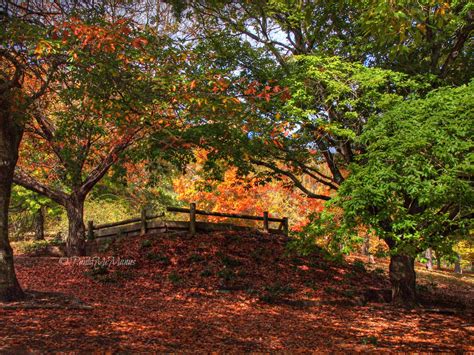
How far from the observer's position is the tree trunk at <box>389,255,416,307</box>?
13609 mm

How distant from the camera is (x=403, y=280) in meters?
13.7

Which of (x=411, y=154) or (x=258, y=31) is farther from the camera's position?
(x=258, y=31)

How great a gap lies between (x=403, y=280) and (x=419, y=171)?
713 cm

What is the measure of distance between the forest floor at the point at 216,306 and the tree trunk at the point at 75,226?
69 cm

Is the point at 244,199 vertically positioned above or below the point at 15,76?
Answer: below

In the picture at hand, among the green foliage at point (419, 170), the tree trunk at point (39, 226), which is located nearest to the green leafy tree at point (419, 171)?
the green foliage at point (419, 170)

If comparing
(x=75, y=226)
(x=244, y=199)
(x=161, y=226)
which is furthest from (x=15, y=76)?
(x=244, y=199)

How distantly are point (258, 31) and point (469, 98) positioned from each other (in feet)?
27.5

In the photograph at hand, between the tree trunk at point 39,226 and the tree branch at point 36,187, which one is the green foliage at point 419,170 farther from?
the tree trunk at point 39,226

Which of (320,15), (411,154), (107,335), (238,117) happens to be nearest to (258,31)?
(320,15)

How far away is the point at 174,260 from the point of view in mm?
15492

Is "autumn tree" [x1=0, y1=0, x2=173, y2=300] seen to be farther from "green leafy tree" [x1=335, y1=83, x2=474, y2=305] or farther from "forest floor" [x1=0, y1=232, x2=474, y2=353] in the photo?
"green leafy tree" [x1=335, y1=83, x2=474, y2=305]

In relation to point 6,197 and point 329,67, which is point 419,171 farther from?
point 6,197

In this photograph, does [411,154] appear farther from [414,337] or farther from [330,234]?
[414,337]
